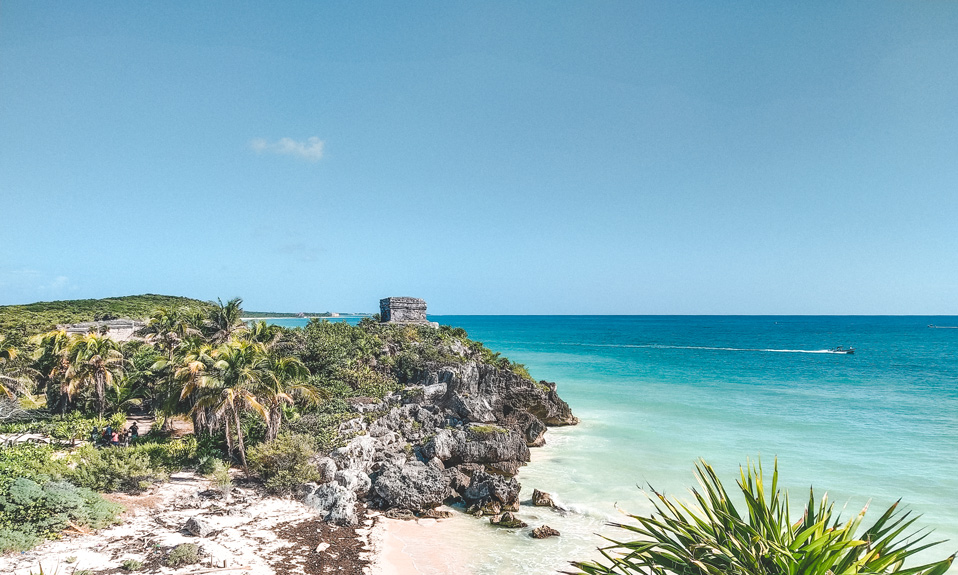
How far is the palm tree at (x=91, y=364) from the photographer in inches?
893

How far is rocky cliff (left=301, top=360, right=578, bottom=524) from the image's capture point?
1728cm

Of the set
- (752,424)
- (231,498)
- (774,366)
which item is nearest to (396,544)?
(231,498)

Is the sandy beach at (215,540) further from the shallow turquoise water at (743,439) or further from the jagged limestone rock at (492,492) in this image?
the shallow turquoise water at (743,439)

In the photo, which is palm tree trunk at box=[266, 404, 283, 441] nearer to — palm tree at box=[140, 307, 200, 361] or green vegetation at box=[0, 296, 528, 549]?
green vegetation at box=[0, 296, 528, 549]

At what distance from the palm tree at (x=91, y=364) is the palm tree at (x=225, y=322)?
15.2 feet

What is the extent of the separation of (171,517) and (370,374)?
55.2 feet

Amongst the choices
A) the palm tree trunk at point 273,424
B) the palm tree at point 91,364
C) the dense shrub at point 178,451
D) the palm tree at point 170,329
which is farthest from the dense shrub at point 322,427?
the palm tree at point 170,329

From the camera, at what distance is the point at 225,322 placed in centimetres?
2762

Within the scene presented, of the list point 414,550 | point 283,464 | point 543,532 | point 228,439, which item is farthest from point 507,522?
point 228,439

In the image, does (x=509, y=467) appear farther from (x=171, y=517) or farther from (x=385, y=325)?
(x=385, y=325)

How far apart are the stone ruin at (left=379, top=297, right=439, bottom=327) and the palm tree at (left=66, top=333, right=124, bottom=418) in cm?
A: 2448

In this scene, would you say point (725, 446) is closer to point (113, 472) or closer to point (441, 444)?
point (441, 444)

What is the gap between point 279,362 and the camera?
73.2 ft

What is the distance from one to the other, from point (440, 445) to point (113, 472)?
39.0 ft
